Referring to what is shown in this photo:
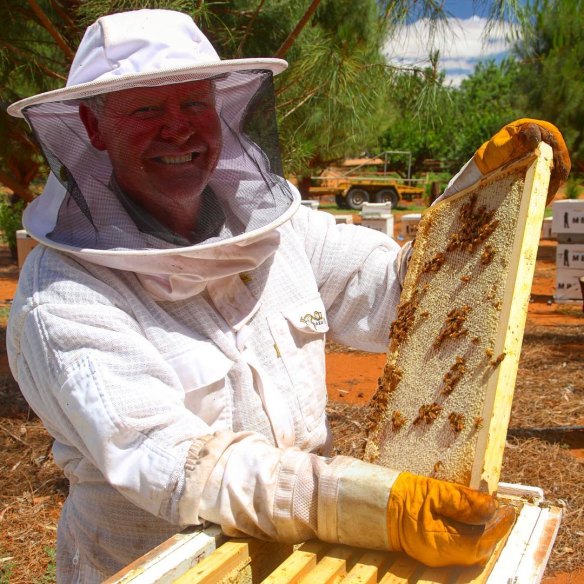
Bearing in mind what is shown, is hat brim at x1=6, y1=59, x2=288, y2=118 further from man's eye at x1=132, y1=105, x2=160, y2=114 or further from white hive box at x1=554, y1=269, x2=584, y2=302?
white hive box at x1=554, y1=269, x2=584, y2=302

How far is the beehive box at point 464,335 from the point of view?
1.39 metres

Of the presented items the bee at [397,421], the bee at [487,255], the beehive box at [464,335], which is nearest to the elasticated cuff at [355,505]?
the beehive box at [464,335]

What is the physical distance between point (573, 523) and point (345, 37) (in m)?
3.33

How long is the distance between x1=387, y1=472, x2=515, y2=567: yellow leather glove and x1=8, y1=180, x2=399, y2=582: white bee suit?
6 cm

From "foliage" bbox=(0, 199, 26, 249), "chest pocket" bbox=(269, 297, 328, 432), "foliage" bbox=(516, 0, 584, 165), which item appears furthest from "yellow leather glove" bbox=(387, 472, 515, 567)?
"foliage" bbox=(0, 199, 26, 249)

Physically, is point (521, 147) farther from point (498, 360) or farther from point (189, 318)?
point (189, 318)

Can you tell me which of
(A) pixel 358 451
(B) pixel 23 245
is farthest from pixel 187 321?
(B) pixel 23 245

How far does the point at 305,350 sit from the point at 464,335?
1.39 feet

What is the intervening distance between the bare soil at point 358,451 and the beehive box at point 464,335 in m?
0.49

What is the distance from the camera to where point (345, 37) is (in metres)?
5.04

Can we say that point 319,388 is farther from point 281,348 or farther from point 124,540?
point 124,540

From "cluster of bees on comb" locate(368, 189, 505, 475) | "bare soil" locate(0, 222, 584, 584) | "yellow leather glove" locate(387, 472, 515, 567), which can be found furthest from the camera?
"bare soil" locate(0, 222, 584, 584)

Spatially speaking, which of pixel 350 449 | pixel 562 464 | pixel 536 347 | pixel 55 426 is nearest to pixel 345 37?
pixel 350 449

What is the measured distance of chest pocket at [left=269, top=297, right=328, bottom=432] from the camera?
1.78 meters
